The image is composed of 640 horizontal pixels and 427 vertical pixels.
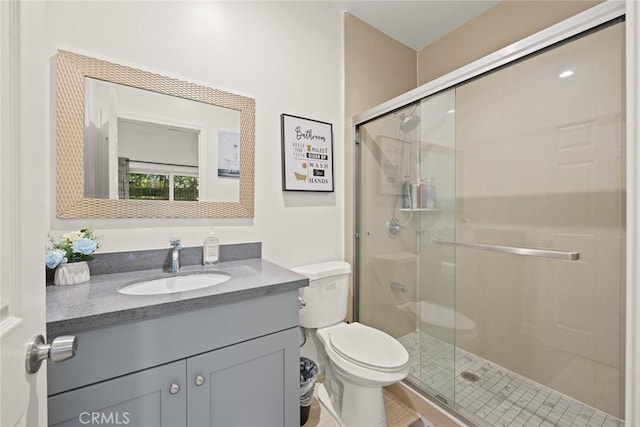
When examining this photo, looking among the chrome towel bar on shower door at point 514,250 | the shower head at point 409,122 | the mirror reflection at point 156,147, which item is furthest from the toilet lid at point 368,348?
the shower head at point 409,122

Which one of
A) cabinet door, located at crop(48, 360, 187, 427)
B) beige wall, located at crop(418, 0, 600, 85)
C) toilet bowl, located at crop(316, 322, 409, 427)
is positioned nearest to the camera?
cabinet door, located at crop(48, 360, 187, 427)

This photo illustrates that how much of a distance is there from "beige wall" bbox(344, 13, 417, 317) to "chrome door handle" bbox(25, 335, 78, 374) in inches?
65.3

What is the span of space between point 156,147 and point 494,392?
229cm

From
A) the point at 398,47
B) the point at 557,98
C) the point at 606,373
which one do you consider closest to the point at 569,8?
the point at 557,98

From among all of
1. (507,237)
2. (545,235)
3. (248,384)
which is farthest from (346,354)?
(545,235)

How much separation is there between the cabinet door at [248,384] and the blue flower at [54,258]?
62 centimetres

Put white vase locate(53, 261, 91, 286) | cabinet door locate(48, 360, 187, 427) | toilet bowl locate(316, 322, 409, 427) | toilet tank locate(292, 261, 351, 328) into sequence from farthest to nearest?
toilet tank locate(292, 261, 351, 328), toilet bowl locate(316, 322, 409, 427), white vase locate(53, 261, 91, 286), cabinet door locate(48, 360, 187, 427)

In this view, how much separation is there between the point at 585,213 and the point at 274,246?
5.59 feet

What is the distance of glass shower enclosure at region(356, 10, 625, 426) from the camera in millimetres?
1354

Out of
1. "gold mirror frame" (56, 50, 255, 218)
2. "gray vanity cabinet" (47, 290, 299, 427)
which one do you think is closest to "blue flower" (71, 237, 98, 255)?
"gold mirror frame" (56, 50, 255, 218)

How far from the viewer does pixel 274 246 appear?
167 centimetres

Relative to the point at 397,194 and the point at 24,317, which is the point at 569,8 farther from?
the point at 24,317

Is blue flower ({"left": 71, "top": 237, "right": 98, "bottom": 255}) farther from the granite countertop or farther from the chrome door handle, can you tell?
the chrome door handle

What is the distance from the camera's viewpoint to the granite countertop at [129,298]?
746 millimetres
